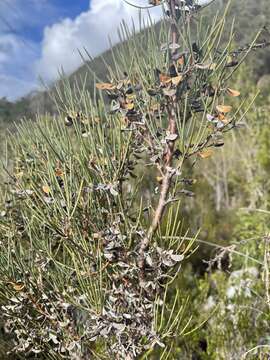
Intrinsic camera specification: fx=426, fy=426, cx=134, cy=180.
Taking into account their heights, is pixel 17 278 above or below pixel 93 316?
above

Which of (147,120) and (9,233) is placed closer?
(147,120)

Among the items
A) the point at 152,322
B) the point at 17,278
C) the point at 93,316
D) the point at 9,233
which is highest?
the point at 9,233

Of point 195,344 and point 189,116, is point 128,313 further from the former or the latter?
point 195,344

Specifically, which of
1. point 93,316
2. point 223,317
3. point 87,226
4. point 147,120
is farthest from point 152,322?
point 223,317

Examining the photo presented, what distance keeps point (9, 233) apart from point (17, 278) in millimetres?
171

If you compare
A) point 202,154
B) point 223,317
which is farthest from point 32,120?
point 223,317

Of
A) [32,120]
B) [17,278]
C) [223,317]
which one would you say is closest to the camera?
[17,278]

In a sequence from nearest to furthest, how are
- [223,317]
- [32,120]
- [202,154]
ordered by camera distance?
[202,154], [32,120], [223,317]

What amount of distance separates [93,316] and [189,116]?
0.76m

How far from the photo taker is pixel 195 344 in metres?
3.05

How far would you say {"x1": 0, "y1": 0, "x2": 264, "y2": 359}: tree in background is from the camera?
1.39m

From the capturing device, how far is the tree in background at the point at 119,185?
1.39 m

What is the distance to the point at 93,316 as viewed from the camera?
142cm

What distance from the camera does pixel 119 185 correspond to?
4.99 feet
